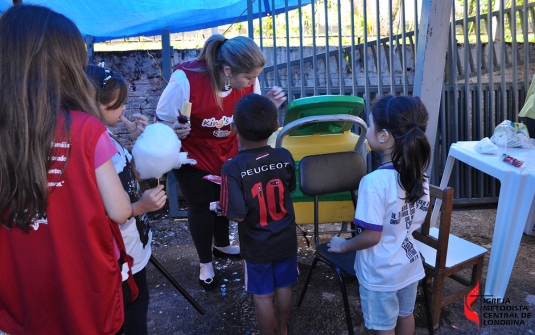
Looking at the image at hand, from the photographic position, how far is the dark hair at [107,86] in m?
1.74

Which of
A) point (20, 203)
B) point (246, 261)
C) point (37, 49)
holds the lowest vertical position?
point (246, 261)

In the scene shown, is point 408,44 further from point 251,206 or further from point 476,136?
point 251,206

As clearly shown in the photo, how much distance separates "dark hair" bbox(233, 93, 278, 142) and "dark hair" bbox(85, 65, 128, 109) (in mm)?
521

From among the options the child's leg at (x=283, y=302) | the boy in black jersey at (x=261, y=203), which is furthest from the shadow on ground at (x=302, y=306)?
the boy in black jersey at (x=261, y=203)

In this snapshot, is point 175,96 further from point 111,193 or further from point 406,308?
point 406,308

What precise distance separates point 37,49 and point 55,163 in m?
0.32

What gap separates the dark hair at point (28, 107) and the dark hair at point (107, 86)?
1.60 feet

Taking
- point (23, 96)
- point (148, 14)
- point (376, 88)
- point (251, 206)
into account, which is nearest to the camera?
point (23, 96)

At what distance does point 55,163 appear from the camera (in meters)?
1.23

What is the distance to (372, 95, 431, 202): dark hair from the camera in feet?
5.93

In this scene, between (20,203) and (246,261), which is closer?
(20,203)

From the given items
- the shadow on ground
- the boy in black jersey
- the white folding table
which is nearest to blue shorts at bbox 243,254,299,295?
the boy in black jersey

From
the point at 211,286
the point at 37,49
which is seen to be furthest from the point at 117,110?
the point at 211,286

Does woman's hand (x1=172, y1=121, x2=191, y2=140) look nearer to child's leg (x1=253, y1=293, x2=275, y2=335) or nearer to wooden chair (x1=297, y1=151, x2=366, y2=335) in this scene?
wooden chair (x1=297, y1=151, x2=366, y2=335)
